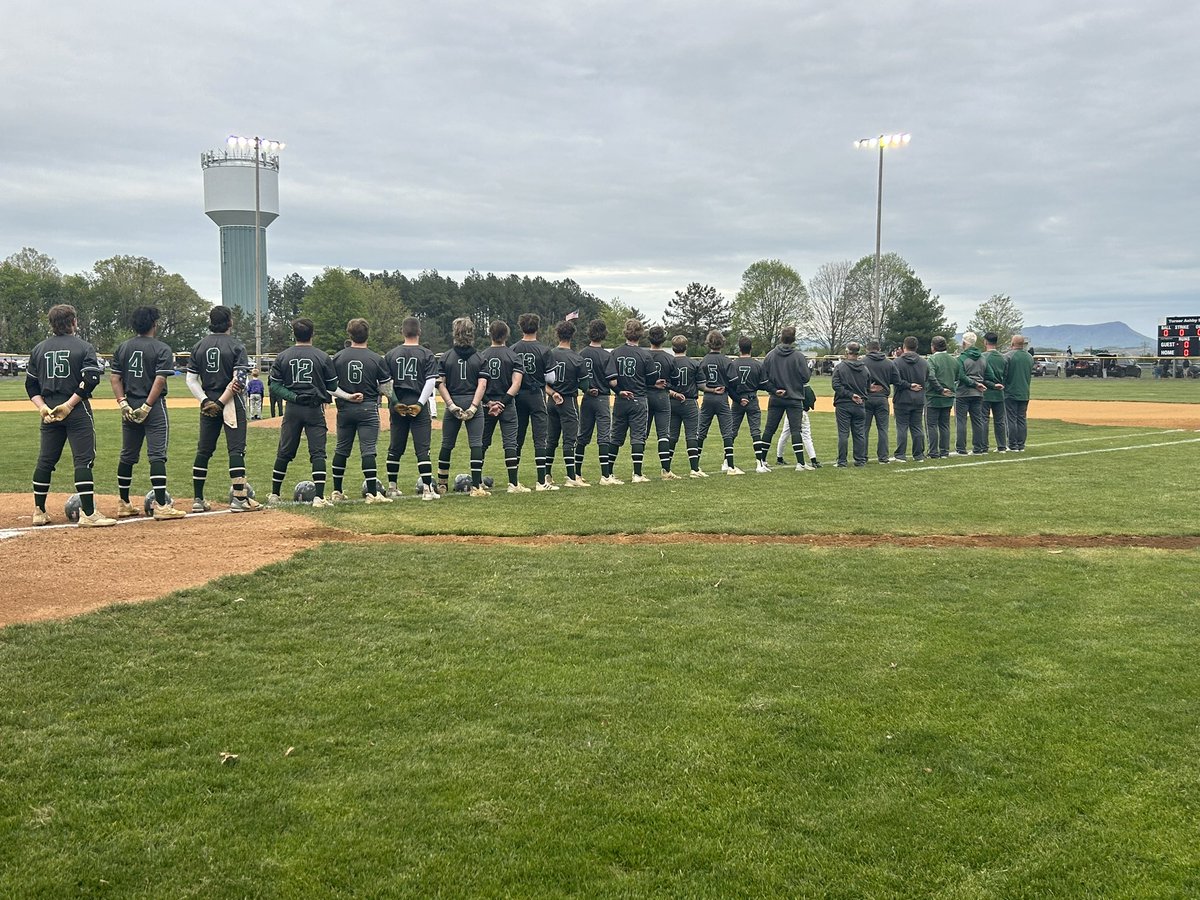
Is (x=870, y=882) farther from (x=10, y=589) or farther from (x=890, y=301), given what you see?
(x=890, y=301)

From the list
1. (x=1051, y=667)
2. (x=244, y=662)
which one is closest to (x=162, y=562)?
(x=244, y=662)

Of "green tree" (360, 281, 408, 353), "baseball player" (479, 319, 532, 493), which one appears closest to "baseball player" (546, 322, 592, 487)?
"baseball player" (479, 319, 532, 493)

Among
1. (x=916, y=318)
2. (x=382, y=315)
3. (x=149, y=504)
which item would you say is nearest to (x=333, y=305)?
(x=382, y=315)

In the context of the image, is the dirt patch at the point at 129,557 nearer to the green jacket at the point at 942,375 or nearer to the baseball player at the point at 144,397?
the baseball player at the point at 144,397

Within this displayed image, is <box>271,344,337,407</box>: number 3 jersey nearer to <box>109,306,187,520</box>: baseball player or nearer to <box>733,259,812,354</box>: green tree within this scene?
<box>109,306,187,520</box>: baseball player

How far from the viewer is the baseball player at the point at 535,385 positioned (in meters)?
13.0

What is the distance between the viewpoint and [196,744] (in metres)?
4.29

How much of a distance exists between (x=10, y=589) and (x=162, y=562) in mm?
1212

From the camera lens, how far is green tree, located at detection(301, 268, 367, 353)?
7125cm

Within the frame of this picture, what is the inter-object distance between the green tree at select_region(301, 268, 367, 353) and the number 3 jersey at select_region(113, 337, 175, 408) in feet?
201

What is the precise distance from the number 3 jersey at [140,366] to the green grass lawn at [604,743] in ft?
13.7

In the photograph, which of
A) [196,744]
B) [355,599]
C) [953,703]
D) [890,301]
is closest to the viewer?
[196,744]

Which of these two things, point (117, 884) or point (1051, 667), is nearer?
point (117, 884)

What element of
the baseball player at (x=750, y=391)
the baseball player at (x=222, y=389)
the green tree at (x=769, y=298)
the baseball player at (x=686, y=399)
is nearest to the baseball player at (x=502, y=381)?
the baseball player at (x=686, y=399)
